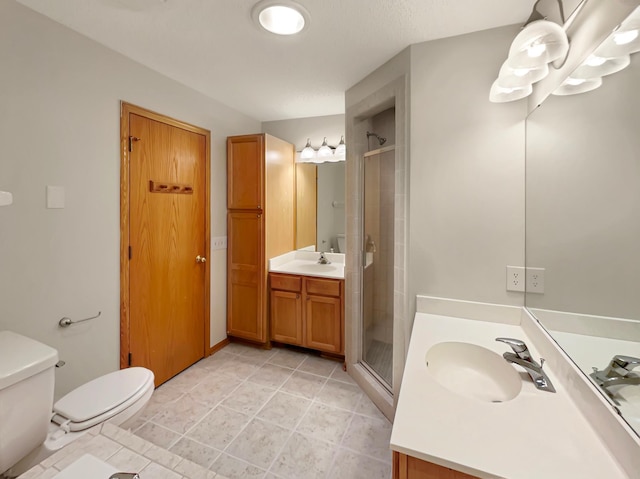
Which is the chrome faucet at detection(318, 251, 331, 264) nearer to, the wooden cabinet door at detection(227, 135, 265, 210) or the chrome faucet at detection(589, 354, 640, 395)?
the wooden cabinet door at detection(227, 135, 265, 210)

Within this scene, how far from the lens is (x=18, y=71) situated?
1425 millimetres

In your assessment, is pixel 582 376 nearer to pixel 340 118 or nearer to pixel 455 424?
pixel 455 424

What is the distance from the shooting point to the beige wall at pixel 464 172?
151 centimetres

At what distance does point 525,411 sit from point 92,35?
269cm

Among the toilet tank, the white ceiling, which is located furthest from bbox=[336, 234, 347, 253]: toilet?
the toilet tank

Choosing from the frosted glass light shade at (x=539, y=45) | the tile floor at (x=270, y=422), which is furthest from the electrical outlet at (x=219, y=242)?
the frosted glass light shade at (x=539, y=45)

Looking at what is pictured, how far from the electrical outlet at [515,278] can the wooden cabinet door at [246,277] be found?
1.99 metres

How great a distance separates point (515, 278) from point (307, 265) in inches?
76.9

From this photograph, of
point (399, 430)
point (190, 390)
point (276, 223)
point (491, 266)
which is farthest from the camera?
point (276, 223)

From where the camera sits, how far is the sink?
1.12m

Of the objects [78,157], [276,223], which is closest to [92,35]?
[78,157]

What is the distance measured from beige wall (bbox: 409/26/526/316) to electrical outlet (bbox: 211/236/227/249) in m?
1.86

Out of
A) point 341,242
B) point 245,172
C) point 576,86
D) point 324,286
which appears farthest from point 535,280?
point 245,172

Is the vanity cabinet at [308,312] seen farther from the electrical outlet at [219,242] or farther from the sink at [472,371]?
the sink at [472,371]
